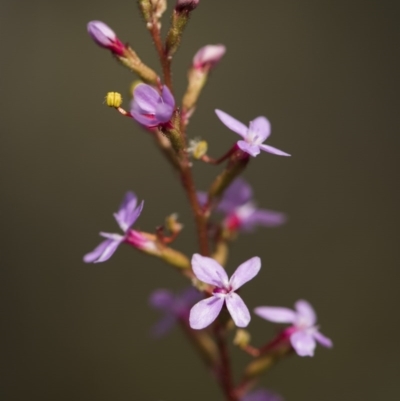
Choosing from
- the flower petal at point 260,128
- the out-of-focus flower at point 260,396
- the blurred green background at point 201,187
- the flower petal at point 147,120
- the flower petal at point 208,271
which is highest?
the flower petal at point 147,120

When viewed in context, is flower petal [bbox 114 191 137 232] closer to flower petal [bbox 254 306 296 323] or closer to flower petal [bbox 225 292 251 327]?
flower petal [bbox 225 292 251 327]

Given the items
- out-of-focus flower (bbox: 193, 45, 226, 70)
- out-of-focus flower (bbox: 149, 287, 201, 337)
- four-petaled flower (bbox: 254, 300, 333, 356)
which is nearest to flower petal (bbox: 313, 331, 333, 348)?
four-petaled flower (bbox: 254, 300, 333, 356)

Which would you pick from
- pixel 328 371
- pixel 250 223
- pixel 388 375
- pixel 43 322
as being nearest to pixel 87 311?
pixel 43 322

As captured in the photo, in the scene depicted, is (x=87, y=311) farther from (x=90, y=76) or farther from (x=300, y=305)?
(x=300, y=305)

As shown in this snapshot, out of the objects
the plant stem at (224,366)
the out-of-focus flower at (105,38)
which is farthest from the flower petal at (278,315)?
the out-of-focus flower at (105,38)

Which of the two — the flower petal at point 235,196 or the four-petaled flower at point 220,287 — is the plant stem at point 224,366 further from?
the flower petal at point 235,196
